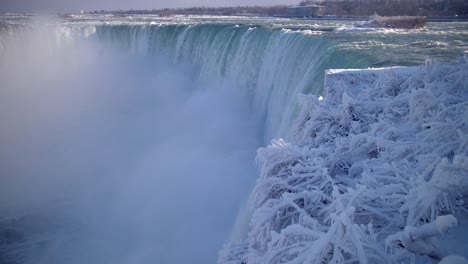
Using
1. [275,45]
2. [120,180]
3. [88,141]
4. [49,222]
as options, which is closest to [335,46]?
[275,45]

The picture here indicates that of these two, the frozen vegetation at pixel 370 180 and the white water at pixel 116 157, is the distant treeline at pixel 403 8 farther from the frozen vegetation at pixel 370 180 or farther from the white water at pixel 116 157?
the frozen vegetation at pixel 370 180

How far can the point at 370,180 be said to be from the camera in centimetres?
233

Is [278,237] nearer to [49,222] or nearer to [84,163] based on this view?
[49,222]

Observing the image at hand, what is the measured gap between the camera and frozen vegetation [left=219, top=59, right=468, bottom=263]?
1643 millimetres

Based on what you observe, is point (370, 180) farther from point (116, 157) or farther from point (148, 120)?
point (148, 120)

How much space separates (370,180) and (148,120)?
1692 centimetres

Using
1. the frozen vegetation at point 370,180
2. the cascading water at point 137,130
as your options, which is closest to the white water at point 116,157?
the cascading water at point 137,130

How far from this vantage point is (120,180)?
12617mm

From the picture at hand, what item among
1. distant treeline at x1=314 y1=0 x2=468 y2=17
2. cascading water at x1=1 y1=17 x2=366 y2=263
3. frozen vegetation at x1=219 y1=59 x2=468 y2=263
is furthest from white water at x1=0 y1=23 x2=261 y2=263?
distant treeline at x1=314 y1=0 x2=468 y2=17

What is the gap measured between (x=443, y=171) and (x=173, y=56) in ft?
68.9

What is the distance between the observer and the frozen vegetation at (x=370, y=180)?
1.64 m

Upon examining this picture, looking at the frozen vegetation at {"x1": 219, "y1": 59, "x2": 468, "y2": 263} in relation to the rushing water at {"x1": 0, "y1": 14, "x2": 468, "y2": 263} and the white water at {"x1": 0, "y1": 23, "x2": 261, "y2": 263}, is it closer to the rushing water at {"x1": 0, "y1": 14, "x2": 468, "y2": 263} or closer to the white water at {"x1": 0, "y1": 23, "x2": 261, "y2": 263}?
the rushing water at {"x1": 0, "y1": 14, "x2": 468, "y2": 263}

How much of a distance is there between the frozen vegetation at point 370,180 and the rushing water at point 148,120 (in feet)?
10.3

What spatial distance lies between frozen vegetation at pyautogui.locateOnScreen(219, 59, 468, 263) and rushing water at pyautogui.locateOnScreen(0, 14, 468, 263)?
10.3 feet
